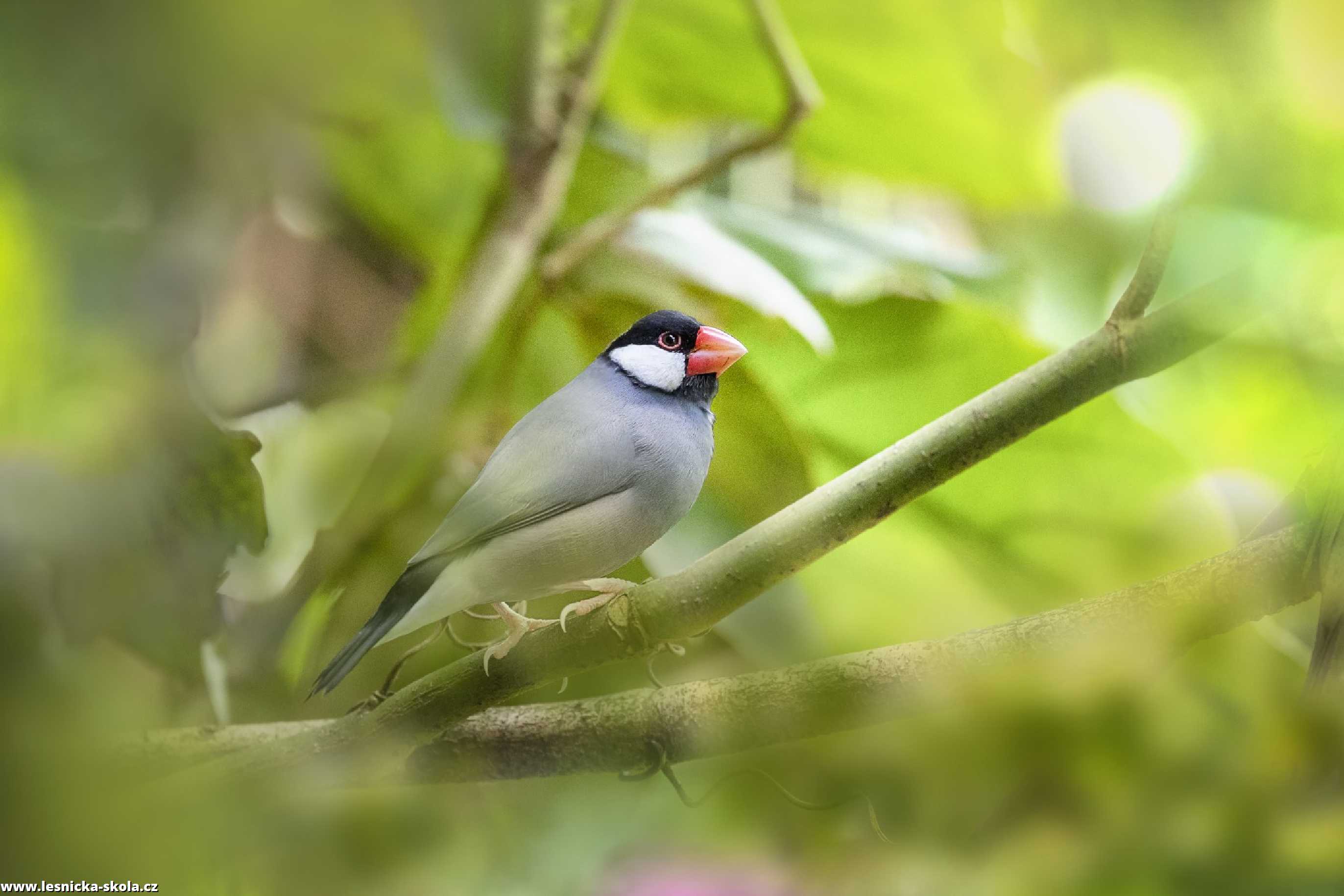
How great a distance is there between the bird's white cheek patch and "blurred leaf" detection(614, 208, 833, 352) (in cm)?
7

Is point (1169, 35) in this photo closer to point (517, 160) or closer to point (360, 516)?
point (517, 160)

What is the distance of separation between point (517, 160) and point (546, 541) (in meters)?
0.29

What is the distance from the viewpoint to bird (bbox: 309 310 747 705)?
1.70 feet

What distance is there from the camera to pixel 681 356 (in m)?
0.56

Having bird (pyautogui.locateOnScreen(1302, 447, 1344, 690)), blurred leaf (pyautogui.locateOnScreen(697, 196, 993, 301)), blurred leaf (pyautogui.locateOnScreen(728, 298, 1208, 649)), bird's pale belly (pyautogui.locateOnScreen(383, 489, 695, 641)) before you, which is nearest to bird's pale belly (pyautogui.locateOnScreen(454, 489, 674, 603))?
bird's pale belly (pyautogui.locateOnScreen(383, 489, 695, 641))

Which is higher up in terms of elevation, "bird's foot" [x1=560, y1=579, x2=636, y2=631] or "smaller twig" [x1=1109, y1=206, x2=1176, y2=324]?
"smaller twig" [x1=1109, y1=206, x2=1176, y2=324]

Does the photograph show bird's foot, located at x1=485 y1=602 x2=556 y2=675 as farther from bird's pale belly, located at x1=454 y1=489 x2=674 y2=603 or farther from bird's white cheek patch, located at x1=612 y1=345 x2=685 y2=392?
bird's white cheek patch, located at x1=612 y1=345 x2=685 y2=392

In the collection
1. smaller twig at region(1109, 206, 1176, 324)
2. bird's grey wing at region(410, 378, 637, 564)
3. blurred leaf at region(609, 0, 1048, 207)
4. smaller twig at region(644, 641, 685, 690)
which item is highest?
blurred leaf at region(609, 0, 1048, 207)

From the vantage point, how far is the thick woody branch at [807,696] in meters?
0.52

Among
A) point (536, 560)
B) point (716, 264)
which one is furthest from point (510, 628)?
point (716, 264)

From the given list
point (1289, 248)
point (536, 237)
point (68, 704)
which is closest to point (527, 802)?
point (68, 704)

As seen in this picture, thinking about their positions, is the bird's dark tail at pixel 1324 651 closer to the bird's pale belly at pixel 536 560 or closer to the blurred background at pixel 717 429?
the blurred background at pixel 717 429

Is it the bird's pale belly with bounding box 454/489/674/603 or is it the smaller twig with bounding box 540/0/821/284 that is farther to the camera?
the smaller twig with bounding box 540/0/821/284

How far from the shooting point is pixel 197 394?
1.85 ft
